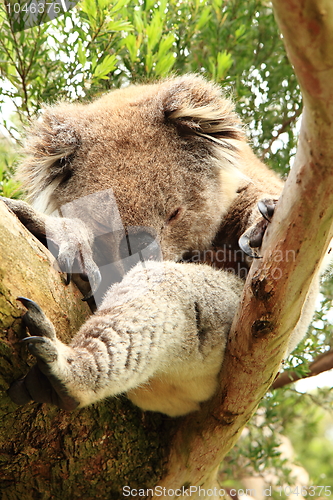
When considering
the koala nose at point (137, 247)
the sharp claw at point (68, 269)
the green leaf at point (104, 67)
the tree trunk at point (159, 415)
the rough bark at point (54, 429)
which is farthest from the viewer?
the green leaf at point (104, 67)

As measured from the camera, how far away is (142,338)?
1.78 metres

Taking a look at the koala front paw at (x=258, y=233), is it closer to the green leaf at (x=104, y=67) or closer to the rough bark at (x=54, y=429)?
the rough bark at (x=54, y=429)

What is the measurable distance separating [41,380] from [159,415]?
92 centimetres

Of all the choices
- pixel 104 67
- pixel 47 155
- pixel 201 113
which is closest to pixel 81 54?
pixel 104 67

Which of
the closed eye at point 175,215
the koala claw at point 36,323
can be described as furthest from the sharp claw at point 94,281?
the closed eye at point 175,215

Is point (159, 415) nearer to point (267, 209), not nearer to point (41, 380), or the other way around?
point (41, 380)

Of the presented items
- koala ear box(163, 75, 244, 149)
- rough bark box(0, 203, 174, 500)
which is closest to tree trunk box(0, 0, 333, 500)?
rough bark box(0, 203, 174, 500)

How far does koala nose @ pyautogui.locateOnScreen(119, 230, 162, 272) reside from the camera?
7.92ft

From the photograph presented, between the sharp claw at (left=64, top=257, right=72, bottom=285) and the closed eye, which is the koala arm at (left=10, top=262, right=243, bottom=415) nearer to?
the sharp claw at (left=64, top=257, right=72, bottom=285)

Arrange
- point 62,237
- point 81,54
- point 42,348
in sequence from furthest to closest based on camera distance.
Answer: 1. point 81,54
2. point 62,237
3. point 42,348

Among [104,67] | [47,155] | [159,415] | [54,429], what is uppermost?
[104,67]

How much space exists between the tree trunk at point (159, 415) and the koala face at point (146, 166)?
2.17ft

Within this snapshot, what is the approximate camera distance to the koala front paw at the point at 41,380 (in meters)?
1.55

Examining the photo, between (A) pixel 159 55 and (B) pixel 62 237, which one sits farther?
(A) pixel 159 55
